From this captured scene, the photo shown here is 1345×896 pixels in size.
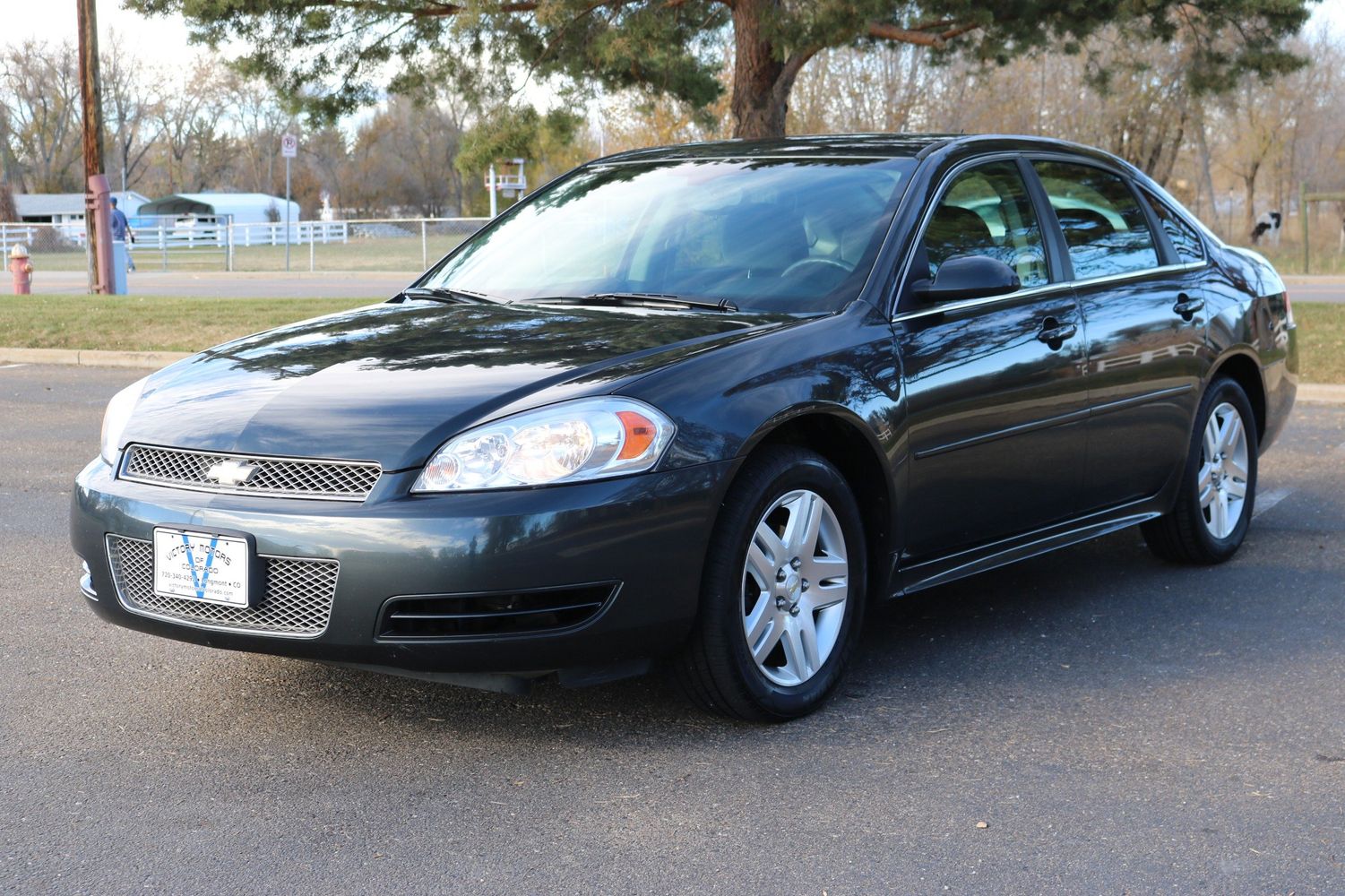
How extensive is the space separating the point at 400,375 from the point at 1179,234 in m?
3.42

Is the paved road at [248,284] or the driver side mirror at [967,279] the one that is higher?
the driver side mirror at [967,279]

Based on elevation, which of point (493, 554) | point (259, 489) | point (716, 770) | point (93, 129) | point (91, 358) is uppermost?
point (93, 129)

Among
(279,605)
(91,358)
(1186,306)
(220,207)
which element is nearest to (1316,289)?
(91,358)

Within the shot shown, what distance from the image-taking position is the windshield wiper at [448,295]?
5066mm

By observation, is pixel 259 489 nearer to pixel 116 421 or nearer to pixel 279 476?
pixel 279 476

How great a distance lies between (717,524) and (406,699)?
1.08 meters

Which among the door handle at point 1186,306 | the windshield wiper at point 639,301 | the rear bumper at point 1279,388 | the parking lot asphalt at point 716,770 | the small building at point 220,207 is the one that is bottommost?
the parking lot asphalt at point 716,770

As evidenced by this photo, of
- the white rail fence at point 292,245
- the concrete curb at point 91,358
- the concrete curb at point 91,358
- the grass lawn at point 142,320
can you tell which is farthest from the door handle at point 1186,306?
the white rail fence at point 292,245

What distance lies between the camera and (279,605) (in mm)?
3732

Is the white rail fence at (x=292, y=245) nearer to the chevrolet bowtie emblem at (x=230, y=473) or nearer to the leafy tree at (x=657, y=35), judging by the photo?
the leafy tree at (x=657, y=35)

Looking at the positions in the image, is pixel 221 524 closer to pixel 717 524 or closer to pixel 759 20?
pixel 717 524

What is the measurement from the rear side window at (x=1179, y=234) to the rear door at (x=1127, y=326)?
34mm

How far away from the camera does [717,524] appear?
392cm

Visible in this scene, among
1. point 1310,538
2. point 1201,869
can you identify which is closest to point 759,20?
point 1310,538
